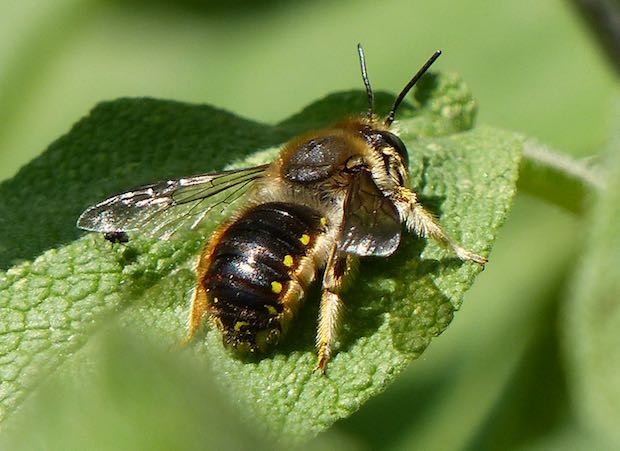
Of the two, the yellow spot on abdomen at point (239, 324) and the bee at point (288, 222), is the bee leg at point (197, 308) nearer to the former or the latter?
the bee at point (288, 222)

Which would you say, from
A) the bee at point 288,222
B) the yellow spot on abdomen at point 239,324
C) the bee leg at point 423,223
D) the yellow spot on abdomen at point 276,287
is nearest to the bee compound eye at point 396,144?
the bee at point 288,222

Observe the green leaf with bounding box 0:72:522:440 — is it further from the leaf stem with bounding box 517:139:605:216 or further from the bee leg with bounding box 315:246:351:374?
the leaf stem with bounding box 517:139:605:216

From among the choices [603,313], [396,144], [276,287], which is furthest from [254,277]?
[603,313]

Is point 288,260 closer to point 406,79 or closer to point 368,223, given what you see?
point 368,223

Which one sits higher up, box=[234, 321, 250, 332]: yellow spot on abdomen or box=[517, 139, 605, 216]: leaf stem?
box=[517, 139, 605, 216]: leaf stem

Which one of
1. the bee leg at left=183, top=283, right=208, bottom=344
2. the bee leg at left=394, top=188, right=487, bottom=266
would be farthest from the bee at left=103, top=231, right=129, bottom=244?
the bee leg at left=394, top=188, right=487, bottom=266

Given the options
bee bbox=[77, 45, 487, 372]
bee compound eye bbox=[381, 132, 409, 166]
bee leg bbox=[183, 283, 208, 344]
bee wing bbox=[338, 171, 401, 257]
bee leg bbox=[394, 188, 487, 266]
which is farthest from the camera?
bee compound eye bbox=[381, 132, 409, 166]

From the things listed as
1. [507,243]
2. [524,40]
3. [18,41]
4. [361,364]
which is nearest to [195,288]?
[361,364]
